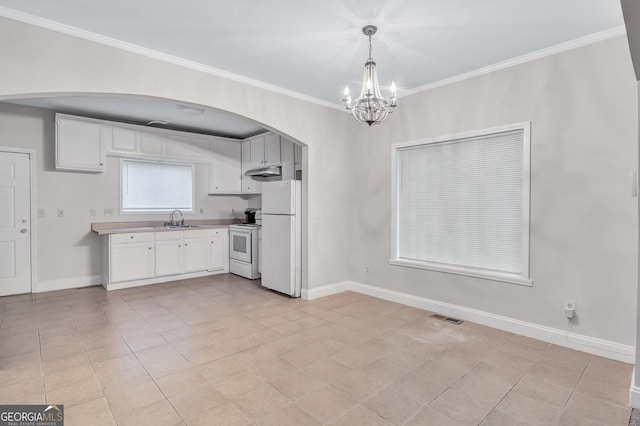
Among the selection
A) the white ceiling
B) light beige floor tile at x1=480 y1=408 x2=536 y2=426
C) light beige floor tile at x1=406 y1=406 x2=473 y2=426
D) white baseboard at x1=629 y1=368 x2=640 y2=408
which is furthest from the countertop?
white baseboard at x1=629 y1=368 x2=640 y2=408

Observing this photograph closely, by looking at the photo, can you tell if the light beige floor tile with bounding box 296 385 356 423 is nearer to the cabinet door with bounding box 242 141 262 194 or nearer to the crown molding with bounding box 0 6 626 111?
the crown molding with bounding box 0 6 626 111

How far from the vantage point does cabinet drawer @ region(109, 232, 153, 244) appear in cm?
493

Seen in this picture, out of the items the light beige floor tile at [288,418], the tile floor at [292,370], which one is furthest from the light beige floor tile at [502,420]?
the light beige floor tile at [288,418]

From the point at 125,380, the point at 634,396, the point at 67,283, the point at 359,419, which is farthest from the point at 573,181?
the point at 67,283

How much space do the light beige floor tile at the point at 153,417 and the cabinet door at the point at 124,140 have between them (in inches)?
175

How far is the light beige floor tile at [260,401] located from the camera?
2074mm

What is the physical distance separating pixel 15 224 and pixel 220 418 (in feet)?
15.3

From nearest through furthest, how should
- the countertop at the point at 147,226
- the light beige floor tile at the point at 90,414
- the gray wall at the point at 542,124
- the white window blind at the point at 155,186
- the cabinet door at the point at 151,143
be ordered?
the light beige floor tile at the point at 90,414 → the gray wall at the point at 542,124 → the countertop at the point at 147,226 → the cabinet door at the point at 151,143 → the white window blind at the point at 155,186

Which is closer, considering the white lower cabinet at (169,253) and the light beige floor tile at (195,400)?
the light beige floor tile at (195,400)

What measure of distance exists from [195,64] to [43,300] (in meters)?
3.78

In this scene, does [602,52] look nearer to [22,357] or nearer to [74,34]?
[74,34]

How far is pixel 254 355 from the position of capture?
2852 millimetres

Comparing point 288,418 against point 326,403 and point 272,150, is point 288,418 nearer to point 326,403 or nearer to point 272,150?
point 326,403

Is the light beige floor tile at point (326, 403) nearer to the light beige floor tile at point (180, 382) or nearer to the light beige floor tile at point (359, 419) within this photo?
the light beige floor tile at point (359, 419)
